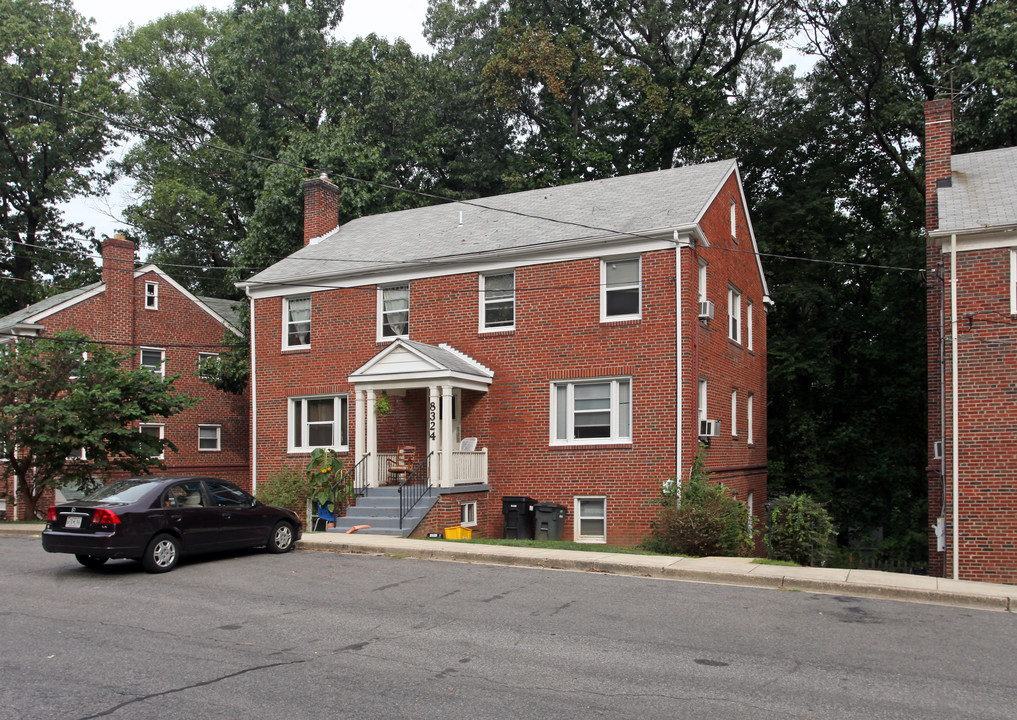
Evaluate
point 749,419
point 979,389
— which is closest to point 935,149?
point 979,389

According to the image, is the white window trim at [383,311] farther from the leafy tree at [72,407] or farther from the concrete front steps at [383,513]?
the leafy tree at [72,407]

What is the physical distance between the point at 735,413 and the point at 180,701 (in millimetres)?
18538

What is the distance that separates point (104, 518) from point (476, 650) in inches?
267

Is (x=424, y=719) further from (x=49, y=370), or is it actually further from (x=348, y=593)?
(x=49, y=370)

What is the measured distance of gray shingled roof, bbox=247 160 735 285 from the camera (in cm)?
2042

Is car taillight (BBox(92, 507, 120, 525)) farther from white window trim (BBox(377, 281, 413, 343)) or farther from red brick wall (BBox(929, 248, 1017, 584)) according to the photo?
red brick wall (BBox(929, 248, 1017, 584))

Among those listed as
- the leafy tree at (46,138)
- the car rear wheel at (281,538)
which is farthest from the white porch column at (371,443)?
the leafy tree at (46,138)

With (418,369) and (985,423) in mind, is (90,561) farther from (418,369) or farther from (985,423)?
(985,423)

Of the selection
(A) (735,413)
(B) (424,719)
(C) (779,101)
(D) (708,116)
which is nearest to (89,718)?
(B) (424,719)

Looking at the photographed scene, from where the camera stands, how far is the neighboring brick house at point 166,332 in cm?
2983

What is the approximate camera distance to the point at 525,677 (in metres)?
7.28

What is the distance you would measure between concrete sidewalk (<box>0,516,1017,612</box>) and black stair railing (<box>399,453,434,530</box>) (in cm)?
179

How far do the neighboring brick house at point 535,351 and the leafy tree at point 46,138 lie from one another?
23742 millimetres

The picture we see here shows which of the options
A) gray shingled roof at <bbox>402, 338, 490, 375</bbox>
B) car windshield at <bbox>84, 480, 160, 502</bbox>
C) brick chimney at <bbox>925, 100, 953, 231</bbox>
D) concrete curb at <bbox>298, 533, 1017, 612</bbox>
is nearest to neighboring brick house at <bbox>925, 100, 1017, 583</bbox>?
concrete curb at <bbox>298, 533, 1017, 612</bbox>
